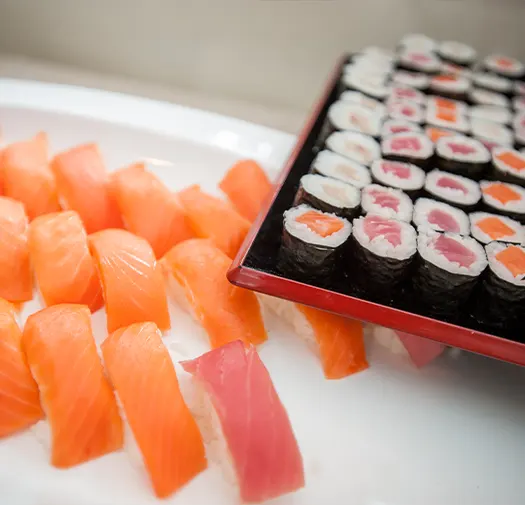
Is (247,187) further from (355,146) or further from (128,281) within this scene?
(128,281)

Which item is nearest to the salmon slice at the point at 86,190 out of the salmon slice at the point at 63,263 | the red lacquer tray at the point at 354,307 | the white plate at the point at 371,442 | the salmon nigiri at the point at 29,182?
the salmon nigiri at the point at 29,182

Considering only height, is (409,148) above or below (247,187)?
above

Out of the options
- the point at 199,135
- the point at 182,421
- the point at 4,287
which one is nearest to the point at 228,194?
the point at 199,135

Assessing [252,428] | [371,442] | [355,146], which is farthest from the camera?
[355,146]

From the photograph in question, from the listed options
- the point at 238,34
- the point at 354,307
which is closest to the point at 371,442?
the point at 354,307

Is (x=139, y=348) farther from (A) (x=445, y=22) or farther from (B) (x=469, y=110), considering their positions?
(A) (x=445, y=22)

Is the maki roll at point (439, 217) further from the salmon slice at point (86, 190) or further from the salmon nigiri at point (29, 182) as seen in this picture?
the salmon nigiri at point (29, 182)
